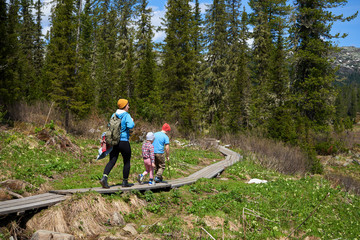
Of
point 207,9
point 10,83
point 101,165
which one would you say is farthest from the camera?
point 207,9

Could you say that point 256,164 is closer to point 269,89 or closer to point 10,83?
point 269,89

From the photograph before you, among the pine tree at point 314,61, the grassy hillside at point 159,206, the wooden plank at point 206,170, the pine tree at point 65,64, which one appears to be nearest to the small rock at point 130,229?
the grassy hillside at point 159,206

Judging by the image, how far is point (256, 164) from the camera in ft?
51.2

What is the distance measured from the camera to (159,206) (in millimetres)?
6656

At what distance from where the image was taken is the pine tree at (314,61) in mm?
23328

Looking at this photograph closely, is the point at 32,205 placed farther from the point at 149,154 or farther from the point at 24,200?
the point at 149,154

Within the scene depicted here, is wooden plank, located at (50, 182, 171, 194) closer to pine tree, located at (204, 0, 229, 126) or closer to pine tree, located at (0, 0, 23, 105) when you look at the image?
pine tree, located at (0, 0, 23, 105)

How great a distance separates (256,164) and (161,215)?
34.2 ft

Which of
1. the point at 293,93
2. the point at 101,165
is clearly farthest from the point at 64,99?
the point at 293,93

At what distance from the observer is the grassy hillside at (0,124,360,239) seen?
520 centimetres

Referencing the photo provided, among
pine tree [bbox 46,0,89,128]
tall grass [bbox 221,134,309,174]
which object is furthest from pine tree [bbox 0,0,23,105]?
tall grass [bbox 221,134,309,174]

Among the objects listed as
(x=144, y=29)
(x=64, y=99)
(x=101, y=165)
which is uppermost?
(x=144, y=29)

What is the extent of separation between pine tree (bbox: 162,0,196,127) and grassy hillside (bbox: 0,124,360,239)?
539 inches

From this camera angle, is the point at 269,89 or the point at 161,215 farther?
the point at 269,89
